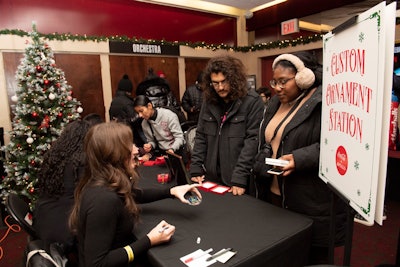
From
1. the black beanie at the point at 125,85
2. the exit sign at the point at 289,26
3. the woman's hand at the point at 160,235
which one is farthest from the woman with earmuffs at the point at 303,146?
the exit sign at the point at 289,26

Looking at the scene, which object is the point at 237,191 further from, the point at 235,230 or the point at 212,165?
the point at 235,230

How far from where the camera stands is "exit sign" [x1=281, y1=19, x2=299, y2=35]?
6246mm

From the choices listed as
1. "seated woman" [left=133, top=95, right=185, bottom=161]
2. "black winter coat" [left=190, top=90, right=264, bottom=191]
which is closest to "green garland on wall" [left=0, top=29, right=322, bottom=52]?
"seated woman" [left=133, top=95, right=185, bottom=161]

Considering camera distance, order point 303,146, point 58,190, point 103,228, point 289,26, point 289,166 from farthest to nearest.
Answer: point 289,26, point 58,190, point 303,146, point 289,166, point 103,228

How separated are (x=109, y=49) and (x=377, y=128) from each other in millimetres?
5241

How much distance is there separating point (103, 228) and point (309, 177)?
3.37ft

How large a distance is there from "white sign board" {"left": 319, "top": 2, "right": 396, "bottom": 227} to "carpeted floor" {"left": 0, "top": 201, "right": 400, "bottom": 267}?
1549 millimetres

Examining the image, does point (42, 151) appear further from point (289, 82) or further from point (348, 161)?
point (348, 161)

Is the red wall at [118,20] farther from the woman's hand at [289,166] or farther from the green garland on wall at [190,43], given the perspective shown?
the woman's hand at [289,166]

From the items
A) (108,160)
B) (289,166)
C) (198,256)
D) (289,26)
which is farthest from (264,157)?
(289,26)

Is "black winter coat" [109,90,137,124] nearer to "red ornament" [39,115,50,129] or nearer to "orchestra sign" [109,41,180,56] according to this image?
"red ornament" [39,115,50,129]

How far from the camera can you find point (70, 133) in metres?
1.77

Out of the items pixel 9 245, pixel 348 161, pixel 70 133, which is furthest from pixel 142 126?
pixel 348 161

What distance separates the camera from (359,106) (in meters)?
1.00
